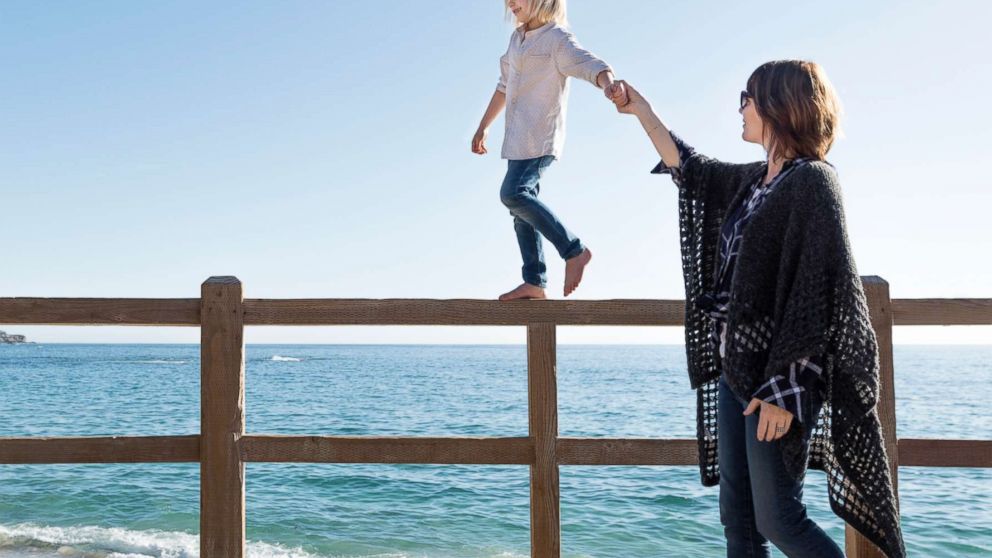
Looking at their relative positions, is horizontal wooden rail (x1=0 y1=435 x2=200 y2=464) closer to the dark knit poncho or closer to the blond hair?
the dark knit poncho

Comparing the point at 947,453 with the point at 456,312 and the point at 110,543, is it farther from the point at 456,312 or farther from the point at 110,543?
the point at 110,543

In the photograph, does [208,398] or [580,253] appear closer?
[208,398]

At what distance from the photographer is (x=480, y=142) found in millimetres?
3557

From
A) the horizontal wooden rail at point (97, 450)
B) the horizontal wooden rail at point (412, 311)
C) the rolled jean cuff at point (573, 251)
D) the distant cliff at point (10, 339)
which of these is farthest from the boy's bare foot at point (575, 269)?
the distant cliff at point (10, 339)

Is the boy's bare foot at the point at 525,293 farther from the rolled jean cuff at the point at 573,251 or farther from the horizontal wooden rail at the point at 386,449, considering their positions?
the horizontal wooden rail at the point at 386,449

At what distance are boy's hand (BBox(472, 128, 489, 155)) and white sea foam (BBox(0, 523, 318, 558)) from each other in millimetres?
5011

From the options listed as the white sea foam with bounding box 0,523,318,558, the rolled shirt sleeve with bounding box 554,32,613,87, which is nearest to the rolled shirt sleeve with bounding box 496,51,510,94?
the rolled shirt sleeve with bounding box 554,32,613,87

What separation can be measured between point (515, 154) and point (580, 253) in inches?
19.6

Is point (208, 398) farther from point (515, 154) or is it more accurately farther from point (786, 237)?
point (786, 237)

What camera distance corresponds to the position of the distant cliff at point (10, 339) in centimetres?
9185

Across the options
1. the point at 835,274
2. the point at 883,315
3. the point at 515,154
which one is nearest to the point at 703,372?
the point at 835,274

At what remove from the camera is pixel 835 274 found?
1.79 metres

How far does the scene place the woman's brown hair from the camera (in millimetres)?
1857

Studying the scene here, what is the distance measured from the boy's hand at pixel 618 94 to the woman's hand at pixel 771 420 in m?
1.10
